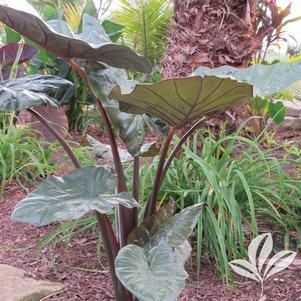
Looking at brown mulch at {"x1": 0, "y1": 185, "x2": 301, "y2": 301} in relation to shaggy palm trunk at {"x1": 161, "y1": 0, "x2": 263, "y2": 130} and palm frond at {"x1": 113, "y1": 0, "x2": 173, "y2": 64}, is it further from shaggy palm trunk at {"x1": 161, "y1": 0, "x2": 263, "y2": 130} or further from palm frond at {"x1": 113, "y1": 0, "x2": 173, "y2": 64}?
palm frond at {"x1": 113, "y1": 0, "x2": 173, "y2": 64}

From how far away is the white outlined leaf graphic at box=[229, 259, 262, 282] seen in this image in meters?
1.41

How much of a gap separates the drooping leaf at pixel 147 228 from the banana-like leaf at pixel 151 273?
Result: 0.50 feet

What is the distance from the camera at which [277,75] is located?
113cm

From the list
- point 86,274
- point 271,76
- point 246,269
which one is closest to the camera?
point 271,76

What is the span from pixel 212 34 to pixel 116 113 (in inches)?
64.4

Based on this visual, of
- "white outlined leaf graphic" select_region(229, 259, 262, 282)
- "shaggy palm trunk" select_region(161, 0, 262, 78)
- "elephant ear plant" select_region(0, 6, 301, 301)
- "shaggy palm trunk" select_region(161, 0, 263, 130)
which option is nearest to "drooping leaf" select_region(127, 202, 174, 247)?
"elephant ear plant" select_region(0, 6, 301, 301)

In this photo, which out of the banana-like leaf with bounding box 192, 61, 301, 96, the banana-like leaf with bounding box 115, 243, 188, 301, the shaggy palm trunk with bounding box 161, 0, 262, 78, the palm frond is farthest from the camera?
the palm frond

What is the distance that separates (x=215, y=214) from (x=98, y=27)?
91 cm

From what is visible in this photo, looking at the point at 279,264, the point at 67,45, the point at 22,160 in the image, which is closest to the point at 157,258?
the point at 67,45

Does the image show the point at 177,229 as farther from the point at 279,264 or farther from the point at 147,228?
the point at 279,264

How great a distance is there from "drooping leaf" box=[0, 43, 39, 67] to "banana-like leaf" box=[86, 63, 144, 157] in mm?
2009

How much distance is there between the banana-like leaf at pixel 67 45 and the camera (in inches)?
38.2

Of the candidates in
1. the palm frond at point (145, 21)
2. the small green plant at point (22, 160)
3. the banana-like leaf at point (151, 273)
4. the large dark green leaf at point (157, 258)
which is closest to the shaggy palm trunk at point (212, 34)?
the small green plant at point (22, 160)

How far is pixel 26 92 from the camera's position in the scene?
1.18 metres
